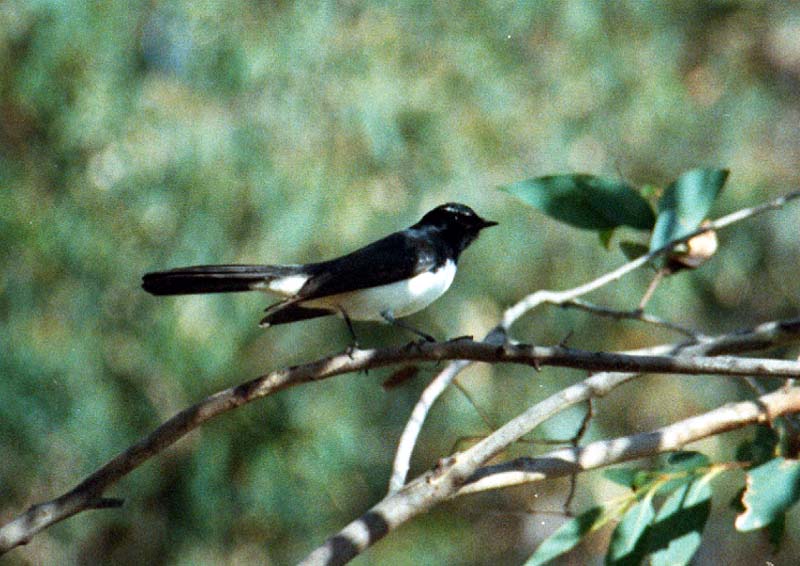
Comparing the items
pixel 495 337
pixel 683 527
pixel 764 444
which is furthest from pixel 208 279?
pixel 764 444

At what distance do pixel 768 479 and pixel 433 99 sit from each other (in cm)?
456

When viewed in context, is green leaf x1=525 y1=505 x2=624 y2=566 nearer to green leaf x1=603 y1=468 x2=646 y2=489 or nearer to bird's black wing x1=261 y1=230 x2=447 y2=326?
green leaf x1=603 y1=468 x2=646 y2=489

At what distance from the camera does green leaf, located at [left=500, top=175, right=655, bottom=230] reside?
3.32 metres

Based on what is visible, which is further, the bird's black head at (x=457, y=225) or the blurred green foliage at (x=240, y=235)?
the blurred green foliage at (x=240, y=235)

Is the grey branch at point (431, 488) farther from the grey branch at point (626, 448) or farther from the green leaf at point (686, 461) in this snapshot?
the green leaf at point (686, 461)

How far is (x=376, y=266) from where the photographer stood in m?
3.50

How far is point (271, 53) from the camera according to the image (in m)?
6.34

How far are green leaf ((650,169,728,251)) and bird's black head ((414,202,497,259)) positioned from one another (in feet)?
2.62

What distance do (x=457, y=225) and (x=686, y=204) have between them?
950 millimetres

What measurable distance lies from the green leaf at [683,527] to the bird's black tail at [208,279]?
1.36 metres

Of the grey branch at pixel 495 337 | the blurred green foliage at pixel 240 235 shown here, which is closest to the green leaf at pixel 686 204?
the grey branch at pixel 495 337

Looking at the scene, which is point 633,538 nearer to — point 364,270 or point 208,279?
point 364,270

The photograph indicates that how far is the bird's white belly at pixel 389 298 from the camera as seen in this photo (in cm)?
344

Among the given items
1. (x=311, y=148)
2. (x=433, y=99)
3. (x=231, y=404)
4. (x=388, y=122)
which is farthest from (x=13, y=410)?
(x=231, y=404)
